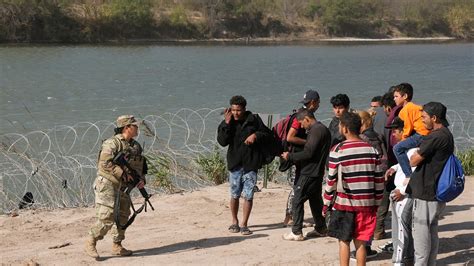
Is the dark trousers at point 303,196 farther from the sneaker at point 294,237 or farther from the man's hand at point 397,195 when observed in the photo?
the man's hand at point 397,195

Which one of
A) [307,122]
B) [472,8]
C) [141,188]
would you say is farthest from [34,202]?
[472,8]

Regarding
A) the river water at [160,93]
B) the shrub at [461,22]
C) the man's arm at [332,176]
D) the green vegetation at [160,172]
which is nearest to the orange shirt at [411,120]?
the man's arm at [332,176]

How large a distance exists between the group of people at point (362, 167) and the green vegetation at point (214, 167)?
3977 mm

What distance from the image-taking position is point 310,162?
764cm

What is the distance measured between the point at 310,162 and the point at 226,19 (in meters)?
67.9

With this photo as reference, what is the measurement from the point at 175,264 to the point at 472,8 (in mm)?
88246

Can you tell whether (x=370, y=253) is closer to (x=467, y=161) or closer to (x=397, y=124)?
(x=397, y=124)

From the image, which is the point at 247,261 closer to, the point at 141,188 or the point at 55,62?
the point at 141,188

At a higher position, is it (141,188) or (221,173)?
(141,188)

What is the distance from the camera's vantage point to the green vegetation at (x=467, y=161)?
13161mm

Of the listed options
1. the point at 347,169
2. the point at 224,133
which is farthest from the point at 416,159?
the point at 224,133

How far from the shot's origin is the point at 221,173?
40.4 ft

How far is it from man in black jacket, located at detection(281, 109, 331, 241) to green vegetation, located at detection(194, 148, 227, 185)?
446 cm

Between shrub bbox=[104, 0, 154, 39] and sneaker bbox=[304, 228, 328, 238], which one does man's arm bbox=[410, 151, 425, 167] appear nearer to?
sneaker bbox=[304, 228, 328, 238]
